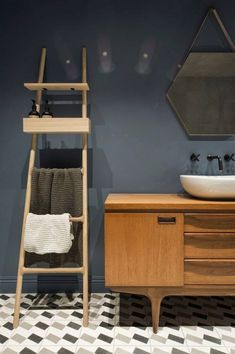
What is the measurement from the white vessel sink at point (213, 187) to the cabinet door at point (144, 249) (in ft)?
0.63

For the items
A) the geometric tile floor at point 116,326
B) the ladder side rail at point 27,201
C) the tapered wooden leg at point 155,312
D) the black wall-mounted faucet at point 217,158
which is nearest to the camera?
the geometric tile floor at point 116,326

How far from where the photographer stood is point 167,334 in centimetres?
162

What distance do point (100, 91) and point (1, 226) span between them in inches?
47.5

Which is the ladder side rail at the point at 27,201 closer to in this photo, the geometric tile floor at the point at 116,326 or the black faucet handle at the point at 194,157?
the geometric tile floor at the point at 116,326

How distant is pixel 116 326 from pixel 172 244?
0.60 m

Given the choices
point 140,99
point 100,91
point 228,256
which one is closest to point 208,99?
point 140,99

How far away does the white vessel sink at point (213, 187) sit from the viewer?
156cm

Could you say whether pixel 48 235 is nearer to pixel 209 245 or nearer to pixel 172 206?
pixel 172 206

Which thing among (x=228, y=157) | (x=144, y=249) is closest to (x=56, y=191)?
(x=144, y=249)

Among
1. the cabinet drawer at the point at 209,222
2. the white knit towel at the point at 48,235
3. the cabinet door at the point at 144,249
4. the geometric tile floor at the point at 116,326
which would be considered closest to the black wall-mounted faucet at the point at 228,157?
the cabinet drawer at the point at 209,222

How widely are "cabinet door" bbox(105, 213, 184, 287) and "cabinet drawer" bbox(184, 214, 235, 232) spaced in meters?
0.05

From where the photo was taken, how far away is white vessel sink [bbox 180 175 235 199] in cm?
156

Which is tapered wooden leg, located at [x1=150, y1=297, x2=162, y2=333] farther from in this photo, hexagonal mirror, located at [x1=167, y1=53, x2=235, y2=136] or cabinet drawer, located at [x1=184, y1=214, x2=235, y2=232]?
hexagonal mirror, located at [x1=167, y1=53, x2=235, y2=136]

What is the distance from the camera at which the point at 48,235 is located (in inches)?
67.6
